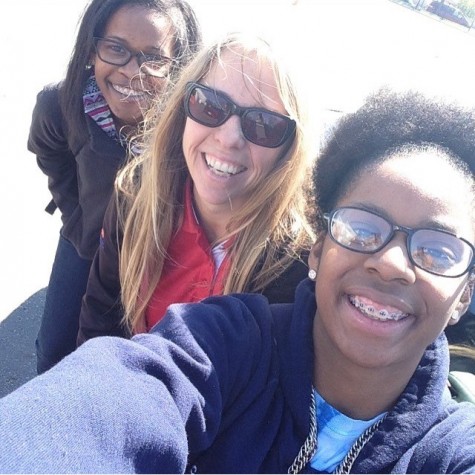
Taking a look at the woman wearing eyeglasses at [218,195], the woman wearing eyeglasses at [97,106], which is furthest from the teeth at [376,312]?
the woman wearing eyeglasses at [97,106]

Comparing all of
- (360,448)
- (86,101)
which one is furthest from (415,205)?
(86,101)

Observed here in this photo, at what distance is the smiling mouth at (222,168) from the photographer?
72.0 inches

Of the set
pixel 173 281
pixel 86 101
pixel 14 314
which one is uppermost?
pixel 86 101

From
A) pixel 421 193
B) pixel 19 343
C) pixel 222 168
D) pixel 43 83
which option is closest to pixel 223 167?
pixel 222 168

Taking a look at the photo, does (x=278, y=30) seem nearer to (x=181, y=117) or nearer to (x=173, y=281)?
(x=181, y=117)

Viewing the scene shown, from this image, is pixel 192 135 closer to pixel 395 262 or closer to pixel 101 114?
pixel 101 114

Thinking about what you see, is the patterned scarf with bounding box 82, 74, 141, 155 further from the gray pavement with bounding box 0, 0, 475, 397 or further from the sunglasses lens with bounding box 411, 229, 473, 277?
the sunglasses lens with bounding box 411, 229, 473, 277

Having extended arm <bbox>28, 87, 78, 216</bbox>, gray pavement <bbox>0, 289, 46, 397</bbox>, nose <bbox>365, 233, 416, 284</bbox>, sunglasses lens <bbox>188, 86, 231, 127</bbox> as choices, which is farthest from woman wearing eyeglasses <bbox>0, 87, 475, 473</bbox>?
gray pavement <bbox>0, 289, 46, 397</bbox>

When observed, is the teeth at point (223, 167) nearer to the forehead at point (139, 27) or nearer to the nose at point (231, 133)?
the nose at point (231, 133)

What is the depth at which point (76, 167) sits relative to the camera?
2.74 metres

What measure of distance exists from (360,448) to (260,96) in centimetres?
104

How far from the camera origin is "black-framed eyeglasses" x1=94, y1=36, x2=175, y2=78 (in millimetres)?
2369

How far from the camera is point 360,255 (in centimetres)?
125

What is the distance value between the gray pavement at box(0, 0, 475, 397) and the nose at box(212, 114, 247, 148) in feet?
0.81
